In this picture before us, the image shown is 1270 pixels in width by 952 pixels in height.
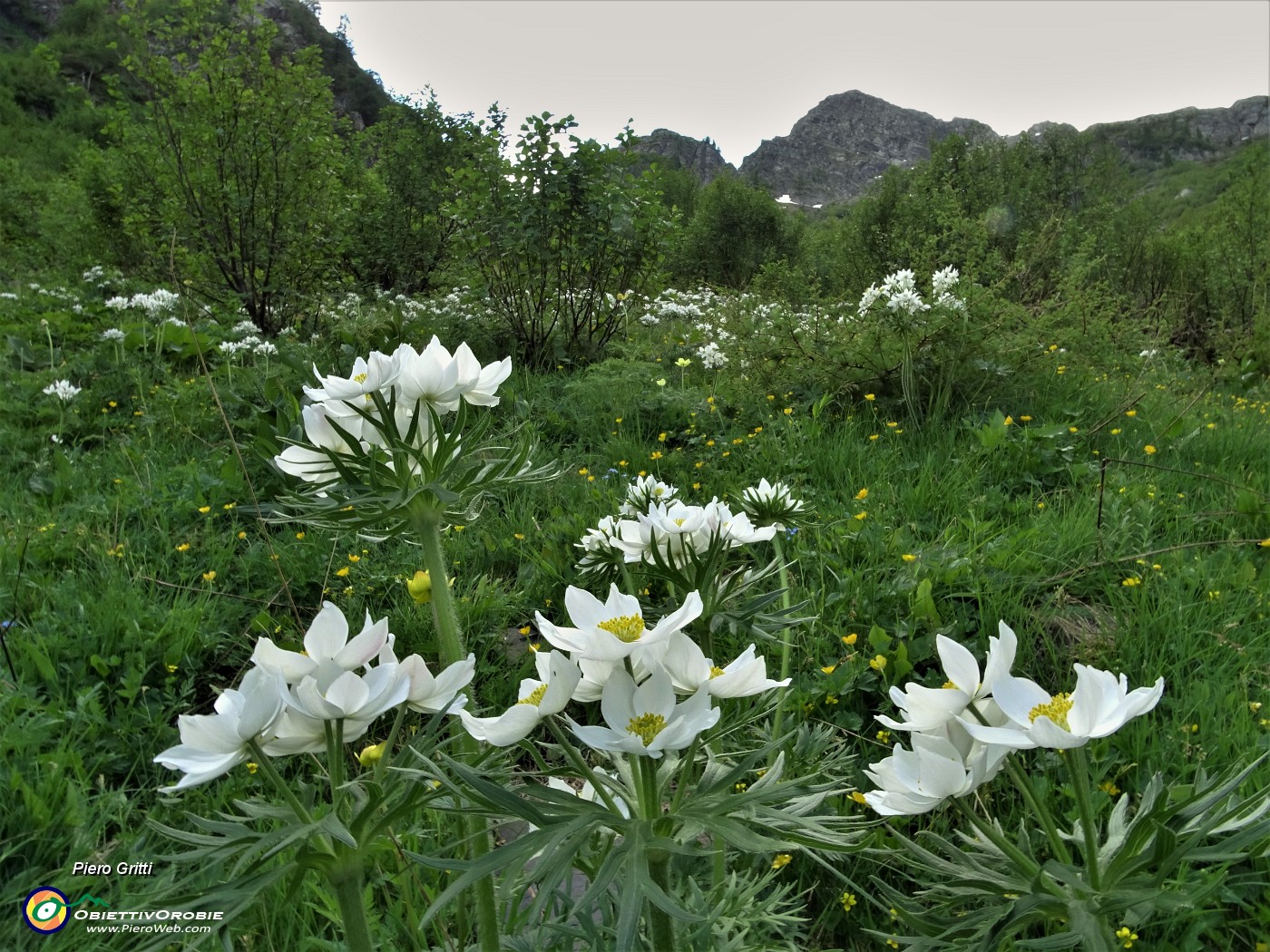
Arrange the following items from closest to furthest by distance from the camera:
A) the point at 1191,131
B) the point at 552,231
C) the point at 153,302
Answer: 1. the point at 153,302
2. the point at 552,231
3. the point at 1191,131

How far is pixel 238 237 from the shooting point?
697 cm

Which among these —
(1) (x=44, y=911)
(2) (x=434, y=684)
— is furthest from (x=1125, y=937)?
(1) (x=44, y=911)

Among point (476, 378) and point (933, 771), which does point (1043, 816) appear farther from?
point (476, 378)

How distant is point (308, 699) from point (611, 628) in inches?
12.0

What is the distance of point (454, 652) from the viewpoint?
105 centimetres

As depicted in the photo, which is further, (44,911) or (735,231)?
(735,231)

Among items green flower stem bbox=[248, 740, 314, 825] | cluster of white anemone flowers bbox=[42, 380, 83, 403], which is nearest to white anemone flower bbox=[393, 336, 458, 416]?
green flower stem bbox=[248, 740, 314, 825]

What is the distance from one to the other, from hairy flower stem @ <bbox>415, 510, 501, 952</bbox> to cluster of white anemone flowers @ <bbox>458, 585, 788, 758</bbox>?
186 mm

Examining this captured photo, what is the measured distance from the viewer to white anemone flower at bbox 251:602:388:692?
31.4 inches

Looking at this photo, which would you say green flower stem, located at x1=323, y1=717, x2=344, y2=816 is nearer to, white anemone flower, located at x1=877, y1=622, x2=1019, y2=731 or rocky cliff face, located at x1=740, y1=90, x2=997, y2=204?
white anemone flower, located at x1=877, y1=622, x2=1019, y2=731

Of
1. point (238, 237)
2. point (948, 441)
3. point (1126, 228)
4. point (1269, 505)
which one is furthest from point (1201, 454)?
point (1126, 228)

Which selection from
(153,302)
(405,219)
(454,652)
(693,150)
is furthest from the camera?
(693,150)

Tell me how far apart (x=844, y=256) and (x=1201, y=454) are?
21661 millimetres

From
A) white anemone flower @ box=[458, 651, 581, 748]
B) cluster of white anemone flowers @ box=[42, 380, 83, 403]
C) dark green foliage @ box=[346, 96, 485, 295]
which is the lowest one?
cluster of white anemone flowers @ box=[42, 380, 83, 403]
